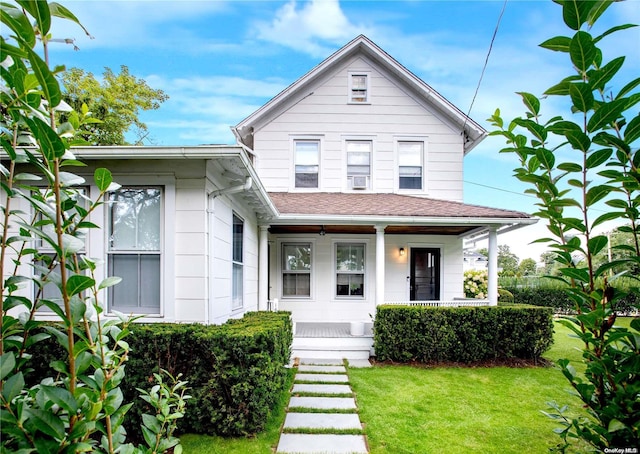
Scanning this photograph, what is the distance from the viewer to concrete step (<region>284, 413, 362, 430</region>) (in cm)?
393

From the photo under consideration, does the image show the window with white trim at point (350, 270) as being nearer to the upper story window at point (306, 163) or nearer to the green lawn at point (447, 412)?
the upper story window at point (306, 163)

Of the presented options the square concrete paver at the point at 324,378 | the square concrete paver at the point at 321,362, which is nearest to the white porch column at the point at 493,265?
the square concrete paver at the point at 321,362

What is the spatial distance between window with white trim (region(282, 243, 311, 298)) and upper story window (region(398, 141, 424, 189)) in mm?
3273

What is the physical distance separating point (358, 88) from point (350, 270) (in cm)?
515

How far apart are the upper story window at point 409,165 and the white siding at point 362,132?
0.16m

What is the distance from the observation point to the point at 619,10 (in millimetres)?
1399

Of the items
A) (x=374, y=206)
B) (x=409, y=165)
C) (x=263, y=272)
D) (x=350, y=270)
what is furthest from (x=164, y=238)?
(x=409, y=165)

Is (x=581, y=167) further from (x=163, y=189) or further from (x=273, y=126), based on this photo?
(x=273, y=126)

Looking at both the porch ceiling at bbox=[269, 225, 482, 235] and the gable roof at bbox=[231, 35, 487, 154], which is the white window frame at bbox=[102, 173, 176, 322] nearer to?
the porch ceiling at bbox=[269, 225, 482, 235]

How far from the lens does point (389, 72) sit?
9297 millimetres

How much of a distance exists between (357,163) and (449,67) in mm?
5734

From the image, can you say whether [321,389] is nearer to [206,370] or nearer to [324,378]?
[324,378]

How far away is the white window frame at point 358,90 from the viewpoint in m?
9.30

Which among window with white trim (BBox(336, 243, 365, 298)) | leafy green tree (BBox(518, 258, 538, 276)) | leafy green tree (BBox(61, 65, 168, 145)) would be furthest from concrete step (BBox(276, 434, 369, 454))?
leafy green tree (BBox(518, 258, 538, 276))
